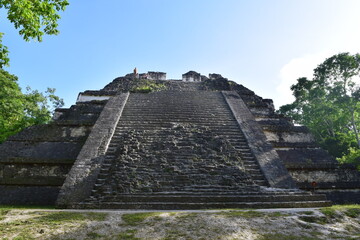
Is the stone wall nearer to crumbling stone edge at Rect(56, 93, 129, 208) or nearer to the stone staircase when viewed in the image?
crumbling stone edge at Rect(56, 93, 129, 208)

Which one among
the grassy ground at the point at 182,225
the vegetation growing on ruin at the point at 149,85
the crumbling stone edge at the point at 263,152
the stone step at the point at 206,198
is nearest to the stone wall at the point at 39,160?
the stone step at the point at 206,198

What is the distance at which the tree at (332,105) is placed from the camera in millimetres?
15222

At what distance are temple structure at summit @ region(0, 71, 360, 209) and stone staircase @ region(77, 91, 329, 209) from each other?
0.02 metres

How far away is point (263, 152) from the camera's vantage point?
6.74m

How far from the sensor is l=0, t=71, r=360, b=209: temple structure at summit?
197 inches

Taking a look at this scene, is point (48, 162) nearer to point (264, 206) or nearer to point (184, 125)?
point (184, 125)

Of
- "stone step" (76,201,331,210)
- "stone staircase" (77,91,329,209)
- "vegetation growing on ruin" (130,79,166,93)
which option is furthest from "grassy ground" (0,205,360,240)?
"vegetation growing on ruin" (130,79,166,93)

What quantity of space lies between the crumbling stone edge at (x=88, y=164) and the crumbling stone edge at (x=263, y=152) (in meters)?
4.06

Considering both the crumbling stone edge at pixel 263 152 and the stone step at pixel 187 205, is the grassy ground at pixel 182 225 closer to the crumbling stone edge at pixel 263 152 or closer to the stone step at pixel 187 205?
the stone step at pixel 187 205

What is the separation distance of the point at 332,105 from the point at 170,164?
15.9 meters

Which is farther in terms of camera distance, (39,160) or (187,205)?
(39,160)

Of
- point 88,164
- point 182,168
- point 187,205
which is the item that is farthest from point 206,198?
point 88,164

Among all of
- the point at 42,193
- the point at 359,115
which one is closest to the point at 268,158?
the point at 42,193

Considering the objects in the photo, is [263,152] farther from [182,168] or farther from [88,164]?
[88,164]
